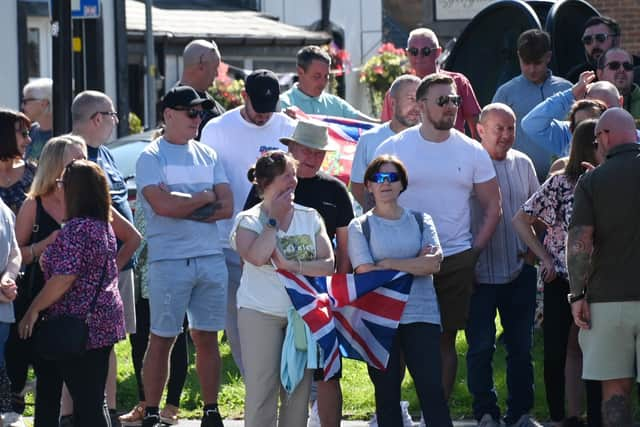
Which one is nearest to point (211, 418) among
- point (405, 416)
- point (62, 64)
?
point (405, 416)

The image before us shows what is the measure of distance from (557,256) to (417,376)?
1.29 m

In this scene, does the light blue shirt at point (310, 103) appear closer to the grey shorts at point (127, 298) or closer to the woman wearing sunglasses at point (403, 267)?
the grey shorts at point (127, 298)

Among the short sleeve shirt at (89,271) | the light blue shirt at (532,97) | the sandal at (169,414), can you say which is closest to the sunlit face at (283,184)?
the short sleeve shirt at (89,271)

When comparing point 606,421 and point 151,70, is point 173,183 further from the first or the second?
point 151,70

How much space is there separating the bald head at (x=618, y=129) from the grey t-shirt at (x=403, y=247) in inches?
45.5

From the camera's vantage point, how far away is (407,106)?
30.2ft

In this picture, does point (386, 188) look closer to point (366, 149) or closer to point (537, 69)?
point (366, 149)

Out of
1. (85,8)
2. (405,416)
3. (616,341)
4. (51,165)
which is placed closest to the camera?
(616,341)

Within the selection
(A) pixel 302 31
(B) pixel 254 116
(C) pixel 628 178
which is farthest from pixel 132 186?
(A) pixel 302 31

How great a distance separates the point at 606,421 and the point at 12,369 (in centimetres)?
395

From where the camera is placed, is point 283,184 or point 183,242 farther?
point 183,242

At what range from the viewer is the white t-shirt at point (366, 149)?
908 cm

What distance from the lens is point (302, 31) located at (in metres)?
36.2

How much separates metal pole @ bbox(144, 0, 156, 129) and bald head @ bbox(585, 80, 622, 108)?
816 inches
